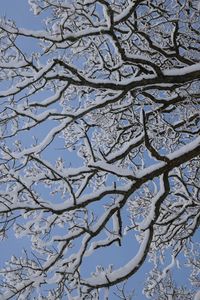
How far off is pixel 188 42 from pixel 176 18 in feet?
5.63

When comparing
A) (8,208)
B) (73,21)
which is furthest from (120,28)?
(8,208)

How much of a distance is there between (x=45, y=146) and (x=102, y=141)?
13.6 feet

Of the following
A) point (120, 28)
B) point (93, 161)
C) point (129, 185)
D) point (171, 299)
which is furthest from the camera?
point (171, 299)

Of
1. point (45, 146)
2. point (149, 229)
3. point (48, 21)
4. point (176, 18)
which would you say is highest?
point (48, 21)

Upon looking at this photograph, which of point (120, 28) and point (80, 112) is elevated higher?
point (120, 28)

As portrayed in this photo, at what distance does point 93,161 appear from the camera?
5031 mm

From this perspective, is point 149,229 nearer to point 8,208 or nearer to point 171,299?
point 8,208

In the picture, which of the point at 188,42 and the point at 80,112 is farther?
the point at 188,42

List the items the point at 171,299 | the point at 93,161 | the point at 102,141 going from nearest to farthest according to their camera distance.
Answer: the point at 93,161 < the point at 171,299 < the point at 102,141

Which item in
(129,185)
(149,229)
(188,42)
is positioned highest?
(188,42)

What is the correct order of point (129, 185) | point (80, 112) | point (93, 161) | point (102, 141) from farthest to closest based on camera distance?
point (102, 141) → point (80, 112) → point (129, 185) → point (93, 161)

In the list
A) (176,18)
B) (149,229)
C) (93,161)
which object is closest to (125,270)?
(149,229)

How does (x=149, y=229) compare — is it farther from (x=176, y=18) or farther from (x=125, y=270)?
(x=176, y=18)

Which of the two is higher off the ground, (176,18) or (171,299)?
(176,18)
